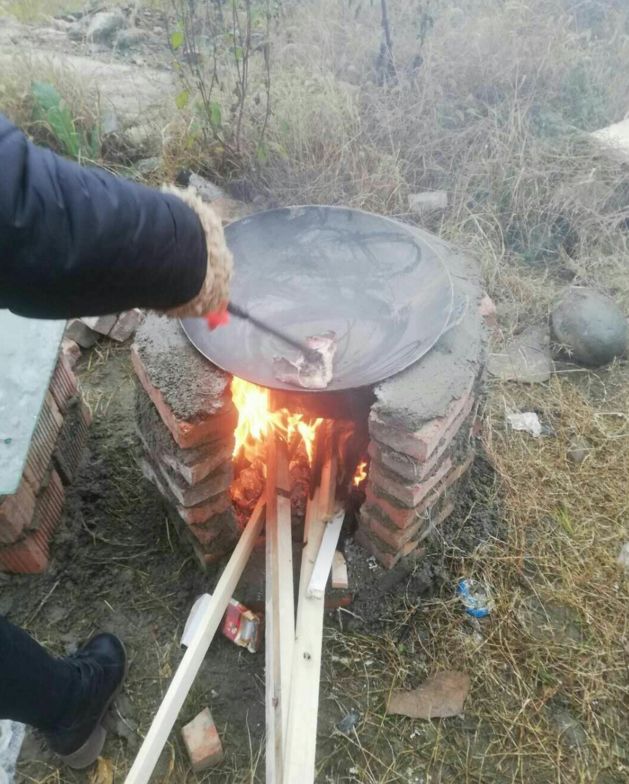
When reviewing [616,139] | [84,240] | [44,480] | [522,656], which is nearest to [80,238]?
[84,240]

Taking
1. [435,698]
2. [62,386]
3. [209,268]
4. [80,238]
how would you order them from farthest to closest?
1. [62,386]
2. [435,698]
3. [209,268]
4. [80,238]

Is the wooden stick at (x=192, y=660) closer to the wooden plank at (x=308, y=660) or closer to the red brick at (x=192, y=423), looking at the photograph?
the wooden plank at (x=308, y=660)

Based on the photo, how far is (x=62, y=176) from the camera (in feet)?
2.97

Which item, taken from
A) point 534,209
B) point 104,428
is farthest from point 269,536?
point 534,209

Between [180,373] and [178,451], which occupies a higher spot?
[180,373]

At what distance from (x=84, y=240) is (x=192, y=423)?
2.61 ft

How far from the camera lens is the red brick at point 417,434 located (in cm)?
163

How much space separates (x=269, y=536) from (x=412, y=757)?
829 mm

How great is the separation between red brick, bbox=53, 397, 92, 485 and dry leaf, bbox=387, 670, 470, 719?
5.02 feet

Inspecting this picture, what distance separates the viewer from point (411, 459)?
1711 mm

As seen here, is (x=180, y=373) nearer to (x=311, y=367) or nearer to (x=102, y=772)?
(x=311, y=367)

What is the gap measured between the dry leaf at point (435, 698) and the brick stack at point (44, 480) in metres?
1.40

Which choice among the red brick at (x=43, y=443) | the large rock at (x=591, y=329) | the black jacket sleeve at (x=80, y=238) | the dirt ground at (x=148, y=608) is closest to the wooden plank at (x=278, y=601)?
the dirt ground at (x=148, y=608)

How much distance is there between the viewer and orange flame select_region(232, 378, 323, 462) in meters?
2.06
